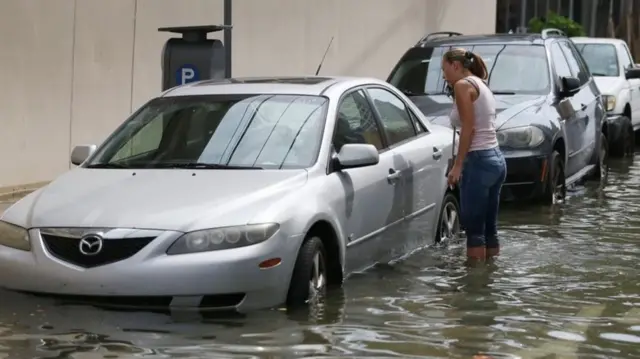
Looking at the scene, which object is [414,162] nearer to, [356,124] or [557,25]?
[356,124]

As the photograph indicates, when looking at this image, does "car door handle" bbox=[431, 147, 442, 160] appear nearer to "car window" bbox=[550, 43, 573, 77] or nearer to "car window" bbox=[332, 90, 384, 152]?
"car window" bbox=[332, 90, 384, 152]

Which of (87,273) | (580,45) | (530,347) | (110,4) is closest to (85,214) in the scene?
(87,273)

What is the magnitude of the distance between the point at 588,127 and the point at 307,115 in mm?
6252

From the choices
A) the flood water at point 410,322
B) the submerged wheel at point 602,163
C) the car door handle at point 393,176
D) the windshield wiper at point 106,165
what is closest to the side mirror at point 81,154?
the windshield wiper at point 106,165

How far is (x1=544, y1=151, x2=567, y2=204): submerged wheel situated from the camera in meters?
11.4

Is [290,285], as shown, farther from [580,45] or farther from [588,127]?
[580,45]

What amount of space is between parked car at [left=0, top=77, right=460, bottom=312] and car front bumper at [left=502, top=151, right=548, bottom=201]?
2189 millimetres

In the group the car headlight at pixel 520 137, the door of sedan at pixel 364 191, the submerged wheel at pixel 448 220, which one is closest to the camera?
the door of sedan at pixel 364 191

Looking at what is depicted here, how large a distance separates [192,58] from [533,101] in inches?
140

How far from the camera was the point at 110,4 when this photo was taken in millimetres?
13188

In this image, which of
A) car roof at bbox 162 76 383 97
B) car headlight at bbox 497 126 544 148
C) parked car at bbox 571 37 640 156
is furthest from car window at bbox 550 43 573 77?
car roof at bbox 162 76 383 97

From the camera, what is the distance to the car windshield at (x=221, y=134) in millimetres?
7281

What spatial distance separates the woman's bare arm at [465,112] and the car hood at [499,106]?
2.66 meters

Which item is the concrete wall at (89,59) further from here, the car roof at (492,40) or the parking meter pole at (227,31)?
the car roof at (492,40)
